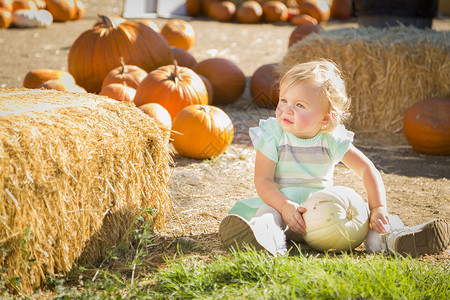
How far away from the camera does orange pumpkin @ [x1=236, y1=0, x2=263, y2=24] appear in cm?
1327

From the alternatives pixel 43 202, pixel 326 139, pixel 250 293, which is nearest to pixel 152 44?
pixel 326 139

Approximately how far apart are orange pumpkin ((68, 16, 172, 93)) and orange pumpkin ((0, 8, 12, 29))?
5861mm

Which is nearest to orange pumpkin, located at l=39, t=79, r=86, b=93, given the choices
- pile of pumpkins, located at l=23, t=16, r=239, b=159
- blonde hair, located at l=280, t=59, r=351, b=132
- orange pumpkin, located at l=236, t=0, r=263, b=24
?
pile of pumpkins, located at l=23, t=16, r=239, b=159

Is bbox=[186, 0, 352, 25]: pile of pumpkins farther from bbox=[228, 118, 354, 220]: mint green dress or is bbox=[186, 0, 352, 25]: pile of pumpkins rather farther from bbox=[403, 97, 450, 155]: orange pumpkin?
bbox=[228, 118, 354, 220]: mint green dress

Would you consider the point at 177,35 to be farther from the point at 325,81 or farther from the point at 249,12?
the point at 325,81

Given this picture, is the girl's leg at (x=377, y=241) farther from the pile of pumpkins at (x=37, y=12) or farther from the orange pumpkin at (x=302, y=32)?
the pile of pumpkins at (x=37, y=12)

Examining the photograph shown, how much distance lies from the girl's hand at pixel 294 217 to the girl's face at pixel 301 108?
419 mm

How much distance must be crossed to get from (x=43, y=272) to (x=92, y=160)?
0.55 metres

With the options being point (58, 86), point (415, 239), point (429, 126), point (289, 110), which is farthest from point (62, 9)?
point (415, 239)

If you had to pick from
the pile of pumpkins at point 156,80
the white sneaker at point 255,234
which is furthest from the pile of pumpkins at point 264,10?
the white sneaker at point 255,234

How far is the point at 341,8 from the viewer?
14.0m

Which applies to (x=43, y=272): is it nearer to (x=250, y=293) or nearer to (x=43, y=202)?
(x=43, y=202)

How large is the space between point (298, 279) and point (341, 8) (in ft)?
43.3

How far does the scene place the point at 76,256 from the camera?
7.58 ft
